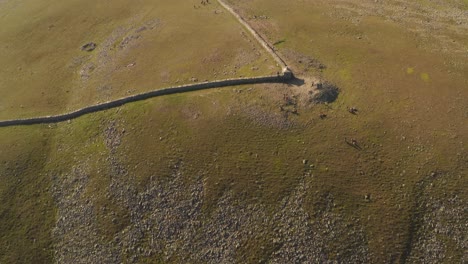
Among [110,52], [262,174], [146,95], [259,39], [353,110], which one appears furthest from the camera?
[110,52]

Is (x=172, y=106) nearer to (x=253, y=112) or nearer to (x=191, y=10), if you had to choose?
(x=253, y=112)

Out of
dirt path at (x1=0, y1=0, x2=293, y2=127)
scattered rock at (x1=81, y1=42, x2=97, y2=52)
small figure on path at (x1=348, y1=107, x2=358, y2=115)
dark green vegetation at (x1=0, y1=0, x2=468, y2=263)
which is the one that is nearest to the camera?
dark green vegetation at (x1=0, y1=0, x2=468, y2=263)

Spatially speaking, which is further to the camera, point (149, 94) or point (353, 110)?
point (149, 94)

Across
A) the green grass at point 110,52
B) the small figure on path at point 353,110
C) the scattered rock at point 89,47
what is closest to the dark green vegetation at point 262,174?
the small figure on path at point 353,110

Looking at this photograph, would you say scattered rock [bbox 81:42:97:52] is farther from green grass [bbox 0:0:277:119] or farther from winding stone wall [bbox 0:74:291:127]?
winding stone wall [bbox 0:74:291:127]

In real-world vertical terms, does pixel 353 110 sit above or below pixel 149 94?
above

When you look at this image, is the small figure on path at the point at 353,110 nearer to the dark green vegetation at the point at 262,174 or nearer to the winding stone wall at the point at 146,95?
the dark green vegetation at the point at 262,174

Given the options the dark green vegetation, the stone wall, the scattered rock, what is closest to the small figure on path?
the dark green vegetation

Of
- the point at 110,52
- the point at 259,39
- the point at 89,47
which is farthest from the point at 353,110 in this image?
the point at 89,47

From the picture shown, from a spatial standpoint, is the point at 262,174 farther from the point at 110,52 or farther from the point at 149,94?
the point at 110,52
